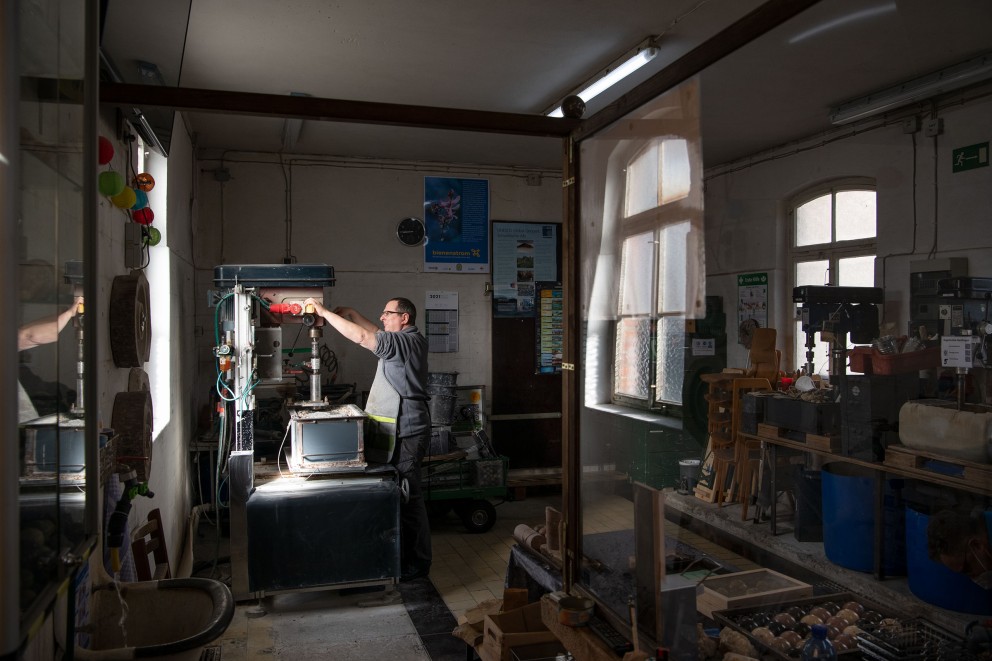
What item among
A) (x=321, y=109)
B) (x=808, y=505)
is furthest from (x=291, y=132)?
(x=808, y=505)

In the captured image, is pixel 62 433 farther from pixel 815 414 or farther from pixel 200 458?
pixel 200 458

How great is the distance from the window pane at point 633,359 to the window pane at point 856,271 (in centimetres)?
57

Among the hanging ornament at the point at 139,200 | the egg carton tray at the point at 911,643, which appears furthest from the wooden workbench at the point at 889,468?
the hanging ornament at the point at 139,200

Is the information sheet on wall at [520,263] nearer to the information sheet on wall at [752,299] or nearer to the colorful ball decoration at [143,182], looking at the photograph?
the colorful ball decoration at [143,182]

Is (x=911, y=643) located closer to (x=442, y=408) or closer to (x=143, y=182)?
(x=143, y=182)

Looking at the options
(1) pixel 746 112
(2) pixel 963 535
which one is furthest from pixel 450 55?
(2) pixel 963 535

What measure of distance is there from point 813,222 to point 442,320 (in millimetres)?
5318

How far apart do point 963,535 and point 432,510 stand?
454 centimetres

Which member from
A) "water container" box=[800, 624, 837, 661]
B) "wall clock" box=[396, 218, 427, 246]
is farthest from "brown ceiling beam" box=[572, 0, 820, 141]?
"wall clock" box=[396, 218, 427, 246]

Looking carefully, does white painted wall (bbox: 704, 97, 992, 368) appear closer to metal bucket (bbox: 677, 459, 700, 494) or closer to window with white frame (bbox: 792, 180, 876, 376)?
window with white frame (bbox: 792, 180, 876, 376)

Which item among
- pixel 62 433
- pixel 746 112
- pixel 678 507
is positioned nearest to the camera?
pixel 62 433

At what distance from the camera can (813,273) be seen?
214 cm

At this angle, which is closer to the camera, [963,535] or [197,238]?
[963,535]

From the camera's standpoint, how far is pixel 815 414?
264cm
